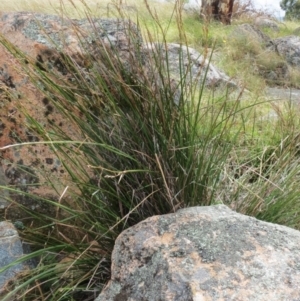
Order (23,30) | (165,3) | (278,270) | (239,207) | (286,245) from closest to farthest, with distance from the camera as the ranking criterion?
(278,270)
(286,245)
(239,207)
(23,30)
(165,3)

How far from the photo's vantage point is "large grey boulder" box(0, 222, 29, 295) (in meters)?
2.22

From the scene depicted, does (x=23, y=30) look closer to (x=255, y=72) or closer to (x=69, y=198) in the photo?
(x=69, y=198)

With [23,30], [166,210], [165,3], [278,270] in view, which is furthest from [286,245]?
[165,3]

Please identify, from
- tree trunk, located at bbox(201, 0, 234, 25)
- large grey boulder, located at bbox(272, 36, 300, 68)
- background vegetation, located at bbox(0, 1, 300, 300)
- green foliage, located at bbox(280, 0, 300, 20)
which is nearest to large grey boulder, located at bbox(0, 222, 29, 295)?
background vegetation, located at bbox(0, 1, 300, 300)

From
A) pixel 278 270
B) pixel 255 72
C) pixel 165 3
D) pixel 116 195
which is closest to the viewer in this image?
pixel 278 270

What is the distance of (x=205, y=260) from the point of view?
63.6 inches

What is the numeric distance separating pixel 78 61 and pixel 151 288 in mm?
1229

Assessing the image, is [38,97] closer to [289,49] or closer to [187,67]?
[187,67]

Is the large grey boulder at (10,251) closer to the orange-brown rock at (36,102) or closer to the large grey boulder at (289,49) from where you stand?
the orange-brown rock at (36,102)

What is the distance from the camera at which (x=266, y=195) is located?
2508mm

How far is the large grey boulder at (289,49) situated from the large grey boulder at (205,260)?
8.81 meters

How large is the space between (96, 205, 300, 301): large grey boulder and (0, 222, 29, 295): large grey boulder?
1.92 ft

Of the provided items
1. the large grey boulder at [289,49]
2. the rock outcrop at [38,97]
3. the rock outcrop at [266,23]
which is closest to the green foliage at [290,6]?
the rock outcrop at [266,23]

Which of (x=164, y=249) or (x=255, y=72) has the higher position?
(x=164, y=249)
